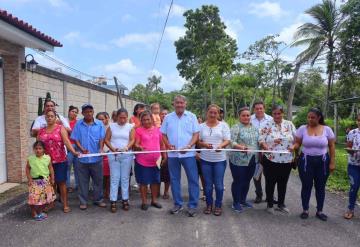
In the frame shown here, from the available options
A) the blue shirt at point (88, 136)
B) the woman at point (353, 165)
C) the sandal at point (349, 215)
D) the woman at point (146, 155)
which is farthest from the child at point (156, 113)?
the sandal at point (349, 215)

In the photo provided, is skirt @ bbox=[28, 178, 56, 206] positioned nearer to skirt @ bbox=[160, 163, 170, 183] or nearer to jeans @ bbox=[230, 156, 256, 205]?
skirt @ bbox=[160, 163, 170, 183]

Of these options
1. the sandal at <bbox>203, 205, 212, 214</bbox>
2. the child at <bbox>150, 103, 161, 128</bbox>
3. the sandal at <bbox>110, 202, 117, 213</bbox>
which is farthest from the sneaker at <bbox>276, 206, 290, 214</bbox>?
the child at <bbox>150, 103, 161, 128</bbox>

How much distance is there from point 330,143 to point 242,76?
3011 centimetres

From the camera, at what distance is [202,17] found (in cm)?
3188

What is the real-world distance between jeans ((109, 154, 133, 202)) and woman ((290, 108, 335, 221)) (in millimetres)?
2740

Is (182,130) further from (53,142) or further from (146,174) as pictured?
(53,142)

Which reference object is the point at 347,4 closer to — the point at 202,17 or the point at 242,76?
the point at 202,17

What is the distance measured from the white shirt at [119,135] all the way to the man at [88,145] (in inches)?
7.3

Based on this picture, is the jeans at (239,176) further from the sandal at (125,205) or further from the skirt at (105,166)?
the skirt at (105,166)

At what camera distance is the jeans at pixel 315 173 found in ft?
18.3

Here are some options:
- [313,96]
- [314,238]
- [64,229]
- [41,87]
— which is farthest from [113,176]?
[313,96]

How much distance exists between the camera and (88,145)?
597 cm

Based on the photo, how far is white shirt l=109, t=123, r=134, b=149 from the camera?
19.9 ft

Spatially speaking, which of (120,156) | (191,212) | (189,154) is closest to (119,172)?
(120,156)
